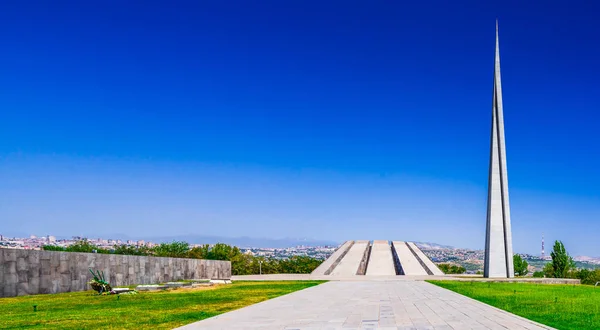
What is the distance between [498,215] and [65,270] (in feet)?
80.1

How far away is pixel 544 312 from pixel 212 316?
6.54 meters

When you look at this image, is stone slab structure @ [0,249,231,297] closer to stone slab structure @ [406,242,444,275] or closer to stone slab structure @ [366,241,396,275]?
stone slab structure @ [366,241,396,275]

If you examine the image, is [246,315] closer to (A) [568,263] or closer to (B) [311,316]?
(B) [311,316]

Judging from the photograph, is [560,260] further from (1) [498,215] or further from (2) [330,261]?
(2) [330,261]

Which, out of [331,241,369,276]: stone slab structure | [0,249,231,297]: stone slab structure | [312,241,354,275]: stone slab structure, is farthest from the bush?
[0,249,231,297]: stone slab structure

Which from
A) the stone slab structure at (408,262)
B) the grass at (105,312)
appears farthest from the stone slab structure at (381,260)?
the grass at (105,312)

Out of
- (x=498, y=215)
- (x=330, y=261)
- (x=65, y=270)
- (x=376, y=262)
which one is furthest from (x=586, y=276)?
(x=65, y=270)

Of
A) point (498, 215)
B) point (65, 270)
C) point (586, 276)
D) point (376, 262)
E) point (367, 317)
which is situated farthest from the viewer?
point (586, 276)

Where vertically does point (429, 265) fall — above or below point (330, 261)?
below

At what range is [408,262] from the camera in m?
41.2

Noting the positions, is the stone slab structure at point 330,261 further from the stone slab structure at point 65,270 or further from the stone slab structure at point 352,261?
the stone slab structure at point 65,270

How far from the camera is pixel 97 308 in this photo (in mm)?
11211

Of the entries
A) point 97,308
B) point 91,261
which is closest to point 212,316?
point 97,308

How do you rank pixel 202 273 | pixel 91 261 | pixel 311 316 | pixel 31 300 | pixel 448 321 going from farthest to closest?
pixel 202 273 → pixel 91 261 → pixel 31 300 → pixel 311 316 → pixel 448 321
